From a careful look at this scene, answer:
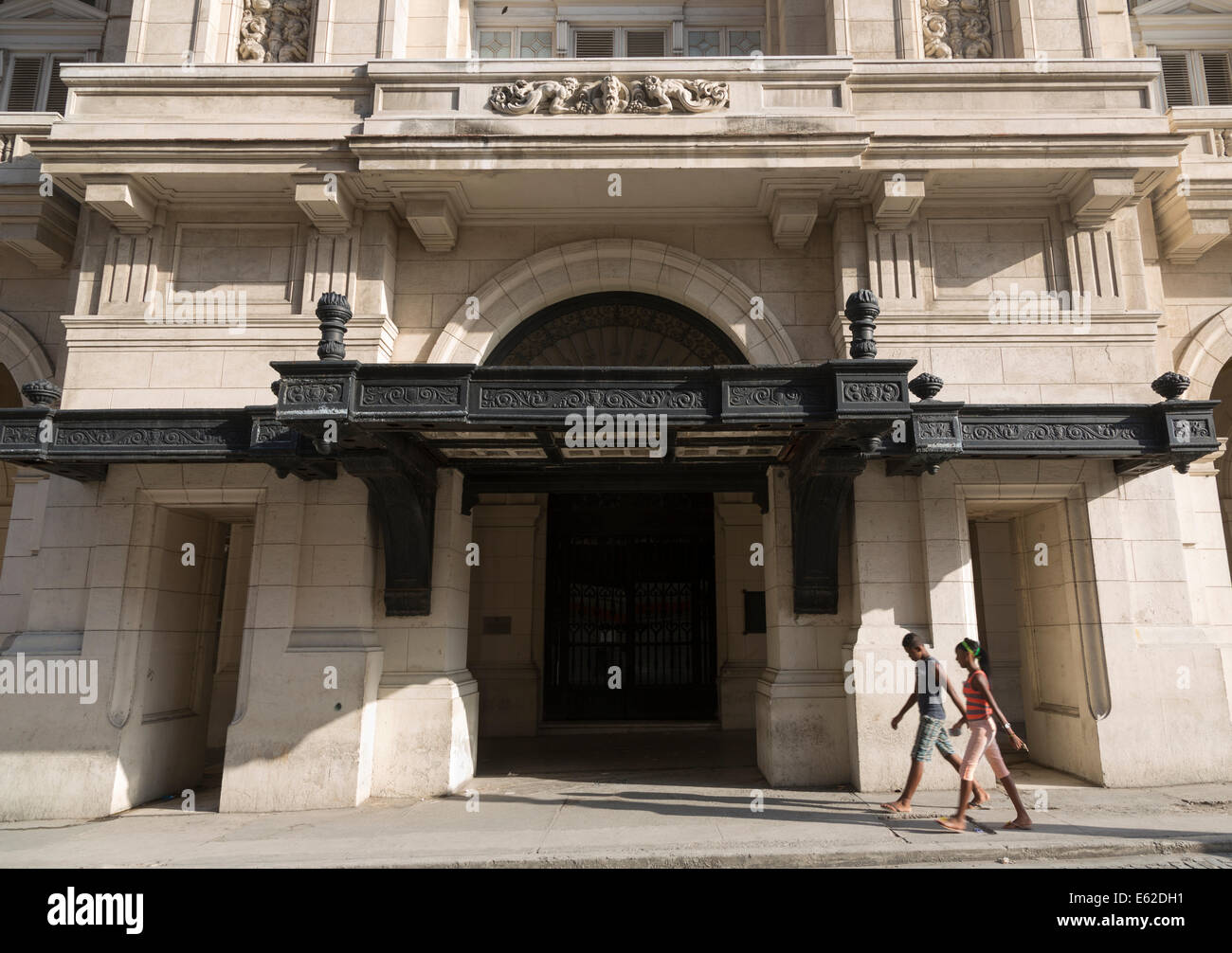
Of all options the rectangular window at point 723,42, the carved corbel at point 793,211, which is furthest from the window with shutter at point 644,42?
the carved corbel at point 793,211

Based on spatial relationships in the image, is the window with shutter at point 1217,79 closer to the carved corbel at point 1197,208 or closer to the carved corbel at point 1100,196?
the carved corbel at point 1197,208

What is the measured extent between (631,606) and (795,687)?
6.56 m

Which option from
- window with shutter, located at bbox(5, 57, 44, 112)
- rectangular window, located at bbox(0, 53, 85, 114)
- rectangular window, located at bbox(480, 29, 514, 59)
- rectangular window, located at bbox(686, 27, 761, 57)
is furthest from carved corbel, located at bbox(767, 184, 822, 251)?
window with shutter, located at bbox(5, 57, 44, 112)

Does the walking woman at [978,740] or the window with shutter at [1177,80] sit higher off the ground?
the window with shutter at [1177,80]

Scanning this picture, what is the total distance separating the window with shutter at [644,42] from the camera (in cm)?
1212

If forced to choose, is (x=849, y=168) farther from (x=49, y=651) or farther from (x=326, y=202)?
(x=49, y=651)

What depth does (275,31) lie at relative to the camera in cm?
1100

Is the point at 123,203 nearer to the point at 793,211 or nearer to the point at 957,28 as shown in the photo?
the point at 793,211

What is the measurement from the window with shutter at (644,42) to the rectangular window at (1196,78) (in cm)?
778

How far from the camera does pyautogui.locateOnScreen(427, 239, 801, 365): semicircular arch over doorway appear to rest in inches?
399

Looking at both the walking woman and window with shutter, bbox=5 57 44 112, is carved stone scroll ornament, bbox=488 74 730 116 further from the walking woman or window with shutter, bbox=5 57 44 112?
window with shutter, bbox=5 57 44 112

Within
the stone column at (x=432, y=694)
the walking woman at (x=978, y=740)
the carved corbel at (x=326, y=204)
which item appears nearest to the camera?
the walking woman at (x=978, y=740)
